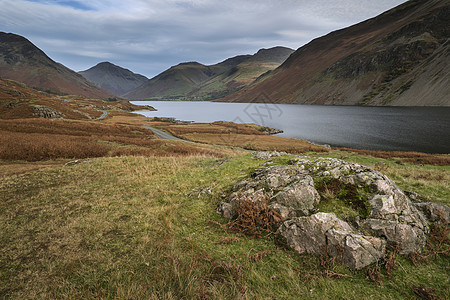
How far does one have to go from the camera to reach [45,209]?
8672 millimetres

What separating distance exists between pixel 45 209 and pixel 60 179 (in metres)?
4.44

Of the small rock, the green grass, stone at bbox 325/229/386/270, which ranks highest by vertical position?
the small rock

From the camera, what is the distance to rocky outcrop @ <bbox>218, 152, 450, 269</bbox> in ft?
18.7

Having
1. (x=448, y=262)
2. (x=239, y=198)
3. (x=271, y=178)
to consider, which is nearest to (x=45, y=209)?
(x=239, y=198)

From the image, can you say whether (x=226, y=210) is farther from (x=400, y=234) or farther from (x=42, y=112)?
(x=42, y=112)

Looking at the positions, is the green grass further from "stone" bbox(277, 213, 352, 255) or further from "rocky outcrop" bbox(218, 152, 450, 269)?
"rocky outcrop" bbox(218, 152, 450, 269)

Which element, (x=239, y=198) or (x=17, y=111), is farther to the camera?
(x=17, y=111)

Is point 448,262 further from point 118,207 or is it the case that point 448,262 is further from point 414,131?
point 414,131

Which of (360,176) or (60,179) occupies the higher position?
(360,176)

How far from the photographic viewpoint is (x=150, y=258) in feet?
19.5

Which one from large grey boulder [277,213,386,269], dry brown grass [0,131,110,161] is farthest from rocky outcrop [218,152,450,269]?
dry brown grass [0,131,110,161]

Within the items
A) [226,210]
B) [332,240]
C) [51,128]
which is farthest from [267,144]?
[51,128]

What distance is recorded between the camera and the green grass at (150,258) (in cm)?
475

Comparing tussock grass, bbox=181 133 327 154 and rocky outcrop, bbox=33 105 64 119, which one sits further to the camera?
rocky outcrop, bbox=33 105 64 119
